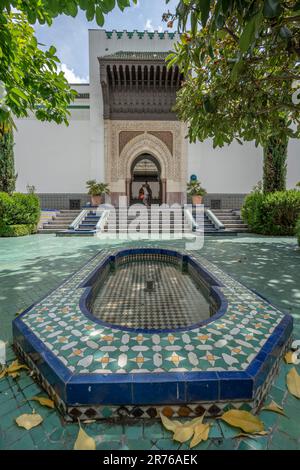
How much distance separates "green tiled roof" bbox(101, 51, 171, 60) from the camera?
1157 cm

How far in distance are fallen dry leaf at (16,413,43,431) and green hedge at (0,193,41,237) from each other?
8332mm

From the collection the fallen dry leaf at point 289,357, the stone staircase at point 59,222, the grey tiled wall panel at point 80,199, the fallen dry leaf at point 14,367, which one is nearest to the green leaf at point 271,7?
the fallen dry leaf at point 289,357

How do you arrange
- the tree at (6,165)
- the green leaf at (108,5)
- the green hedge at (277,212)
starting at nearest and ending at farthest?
the green leaf at (108,5)
the green hedge at (277,212)
the tree at (6,165)

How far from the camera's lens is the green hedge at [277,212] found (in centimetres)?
835

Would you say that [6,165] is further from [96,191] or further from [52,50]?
[52,50]

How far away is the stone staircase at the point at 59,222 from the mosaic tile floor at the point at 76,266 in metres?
3.27

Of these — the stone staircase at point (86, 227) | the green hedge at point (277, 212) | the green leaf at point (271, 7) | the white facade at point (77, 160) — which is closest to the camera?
the green leaf at point (271, 7)

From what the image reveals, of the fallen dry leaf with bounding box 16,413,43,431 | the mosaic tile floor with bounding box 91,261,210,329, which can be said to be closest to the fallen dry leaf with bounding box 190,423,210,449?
the fallen dry leaf with bounding box 16,413,43,431

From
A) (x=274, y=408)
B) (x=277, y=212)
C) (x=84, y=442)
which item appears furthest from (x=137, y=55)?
(x=84, y=442)

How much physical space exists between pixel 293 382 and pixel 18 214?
9140 mm

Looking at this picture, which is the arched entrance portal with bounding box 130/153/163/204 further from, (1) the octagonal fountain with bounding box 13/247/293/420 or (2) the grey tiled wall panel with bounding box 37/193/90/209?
(1) the octagonal fountain with bounding box 13/247/293/420

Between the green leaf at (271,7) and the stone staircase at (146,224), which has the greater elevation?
the green leaf at (271,7)

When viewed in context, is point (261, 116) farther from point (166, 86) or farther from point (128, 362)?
point (166, 86)

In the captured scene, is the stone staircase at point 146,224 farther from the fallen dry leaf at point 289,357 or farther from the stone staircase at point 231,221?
the fallen dry leaf at point 289,357
